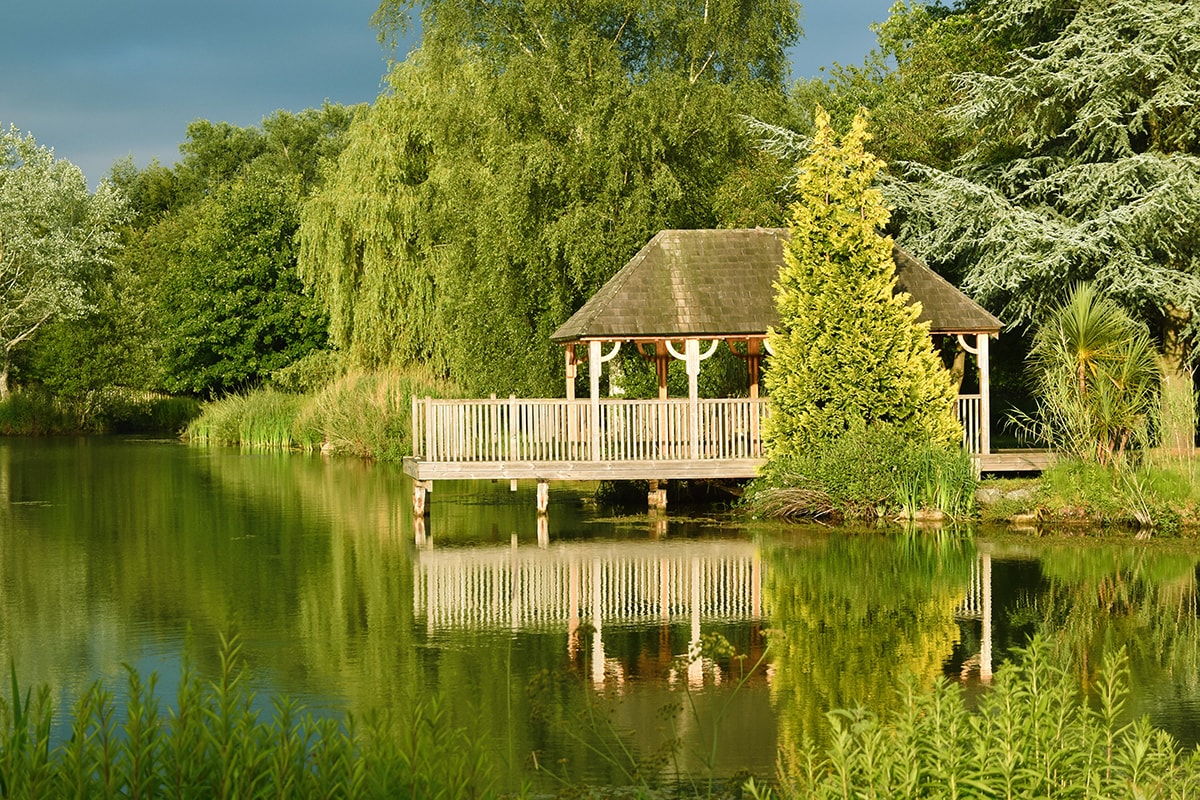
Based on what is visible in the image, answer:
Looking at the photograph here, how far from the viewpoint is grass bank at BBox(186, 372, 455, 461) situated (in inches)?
1430

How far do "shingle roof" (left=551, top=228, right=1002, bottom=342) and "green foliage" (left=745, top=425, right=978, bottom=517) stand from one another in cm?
252

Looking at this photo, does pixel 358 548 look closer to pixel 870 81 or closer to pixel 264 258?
pixel 870 81

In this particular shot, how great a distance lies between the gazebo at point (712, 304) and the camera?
21.2 meters

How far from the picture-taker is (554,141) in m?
28.7

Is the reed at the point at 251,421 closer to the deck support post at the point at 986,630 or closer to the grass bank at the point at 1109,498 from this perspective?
the grass bank at the point at 1109,498

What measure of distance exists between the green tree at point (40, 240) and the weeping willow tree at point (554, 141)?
752 inches

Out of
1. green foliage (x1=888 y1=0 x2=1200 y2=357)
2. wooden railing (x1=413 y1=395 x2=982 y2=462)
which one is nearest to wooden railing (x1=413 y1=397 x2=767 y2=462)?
wooden railing (x1=413 y1=395 x2=982 y2=462)

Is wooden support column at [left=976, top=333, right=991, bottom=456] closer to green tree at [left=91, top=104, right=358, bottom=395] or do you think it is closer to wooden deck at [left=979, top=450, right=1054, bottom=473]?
wooden deck at [left=979, top=450, right=1054, bottom=473]

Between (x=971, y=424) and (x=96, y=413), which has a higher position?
(x=96, y=413)

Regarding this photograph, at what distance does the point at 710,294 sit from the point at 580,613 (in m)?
9.32

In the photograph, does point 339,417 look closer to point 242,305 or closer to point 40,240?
point 242,305

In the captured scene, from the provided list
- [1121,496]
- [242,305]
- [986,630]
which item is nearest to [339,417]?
[242,305]

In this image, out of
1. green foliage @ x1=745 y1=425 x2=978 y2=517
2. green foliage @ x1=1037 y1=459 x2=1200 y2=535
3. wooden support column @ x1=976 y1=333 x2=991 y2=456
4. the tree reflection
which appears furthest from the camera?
wooden support column @ x1=976 y1=333 x2=991 y2=456

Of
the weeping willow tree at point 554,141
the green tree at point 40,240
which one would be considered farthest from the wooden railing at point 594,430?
the green tree at point 40,240
